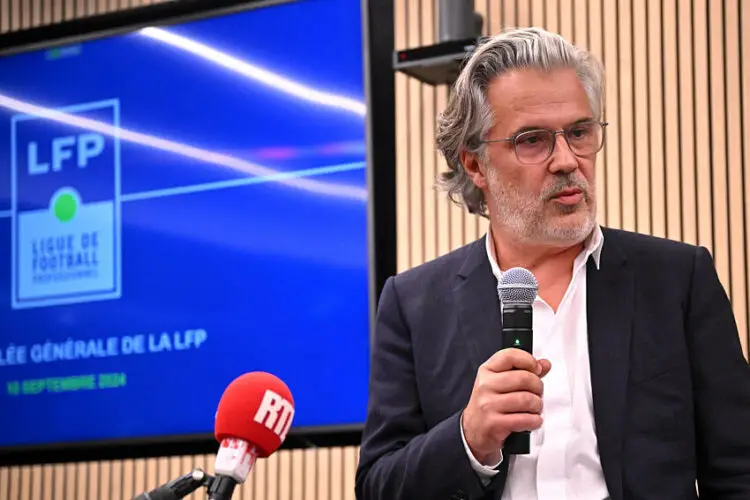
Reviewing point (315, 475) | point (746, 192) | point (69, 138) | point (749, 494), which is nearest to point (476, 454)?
point (749, 494)

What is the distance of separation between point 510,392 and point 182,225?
2.24 meters

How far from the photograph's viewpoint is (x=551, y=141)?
233cm

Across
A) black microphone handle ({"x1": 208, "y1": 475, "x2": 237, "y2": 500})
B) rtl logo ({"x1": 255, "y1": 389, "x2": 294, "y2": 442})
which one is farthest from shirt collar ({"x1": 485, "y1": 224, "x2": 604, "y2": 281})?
black microphone handle ({"x1": 208, "y1": 475, "x2": 237, "y2": 500})

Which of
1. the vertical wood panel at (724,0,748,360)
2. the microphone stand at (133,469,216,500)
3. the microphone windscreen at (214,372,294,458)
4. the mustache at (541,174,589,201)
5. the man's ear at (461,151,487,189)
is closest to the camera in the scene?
the microphone stand at (133,469,216,500)

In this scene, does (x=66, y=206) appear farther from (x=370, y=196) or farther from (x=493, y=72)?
(x=493, y=72)

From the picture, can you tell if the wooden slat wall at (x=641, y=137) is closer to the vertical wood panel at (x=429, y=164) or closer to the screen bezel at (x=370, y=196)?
the vertical wood panel at (x=429, y=164)

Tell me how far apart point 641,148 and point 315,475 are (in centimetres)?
146

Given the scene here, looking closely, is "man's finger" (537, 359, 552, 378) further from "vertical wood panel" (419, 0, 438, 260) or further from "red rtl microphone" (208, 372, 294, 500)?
"vertical wood panel" (419, 0, 438, 260)

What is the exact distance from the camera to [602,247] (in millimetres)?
2379

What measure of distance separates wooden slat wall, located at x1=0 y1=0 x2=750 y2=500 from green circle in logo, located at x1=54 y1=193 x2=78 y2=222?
102 centimetres

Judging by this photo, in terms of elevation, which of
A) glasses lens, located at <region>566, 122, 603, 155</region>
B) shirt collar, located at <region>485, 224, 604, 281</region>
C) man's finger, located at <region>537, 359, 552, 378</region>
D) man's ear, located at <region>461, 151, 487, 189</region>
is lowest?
man's finger, located at <region>537, 359, 552, 378</region>

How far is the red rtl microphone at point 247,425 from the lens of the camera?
6.30 ft

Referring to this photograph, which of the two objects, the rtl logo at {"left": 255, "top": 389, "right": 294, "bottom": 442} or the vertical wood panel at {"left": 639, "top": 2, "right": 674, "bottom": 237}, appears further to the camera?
the vertical wood panel at {"left": 639, "top": 2, "right": 674, "bottom": 237}

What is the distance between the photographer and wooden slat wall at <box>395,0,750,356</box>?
11.8 ft
